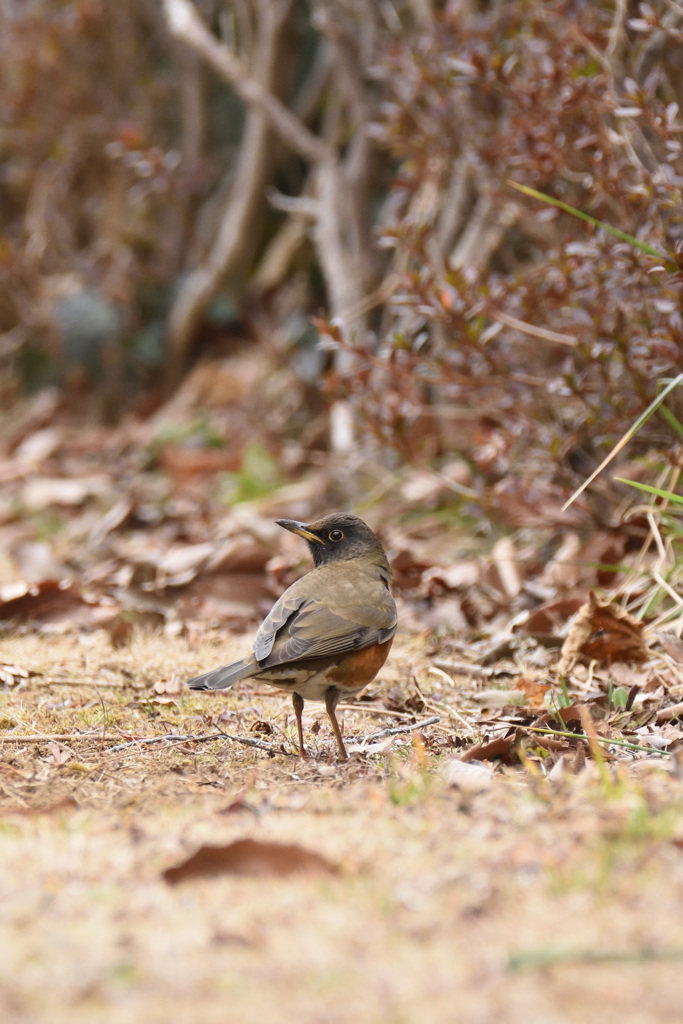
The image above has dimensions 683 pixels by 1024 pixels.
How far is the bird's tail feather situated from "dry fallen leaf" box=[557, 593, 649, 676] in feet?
4.33

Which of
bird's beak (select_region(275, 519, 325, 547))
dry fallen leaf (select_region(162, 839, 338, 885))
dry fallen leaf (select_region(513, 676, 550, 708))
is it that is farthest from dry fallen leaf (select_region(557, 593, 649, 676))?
dry fallen leaf (select_region(162, 839, 338, 885))

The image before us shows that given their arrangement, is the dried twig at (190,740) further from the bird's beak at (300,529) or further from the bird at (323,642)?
the bird's beak at (300,529)

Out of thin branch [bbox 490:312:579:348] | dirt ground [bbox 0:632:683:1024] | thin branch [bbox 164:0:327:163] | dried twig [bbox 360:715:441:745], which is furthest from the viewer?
thin branch [bbox 164:0:327:163]

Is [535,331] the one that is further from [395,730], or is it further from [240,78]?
[240,78]

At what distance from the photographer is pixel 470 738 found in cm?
334

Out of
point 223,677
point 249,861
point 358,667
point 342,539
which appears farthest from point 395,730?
point 249,861

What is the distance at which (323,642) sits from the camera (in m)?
3.21

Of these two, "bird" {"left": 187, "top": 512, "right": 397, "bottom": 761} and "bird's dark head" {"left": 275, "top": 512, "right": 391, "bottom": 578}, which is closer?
"bird" {"left": 187, "top": 512, "right": 397, "bottom": 761}

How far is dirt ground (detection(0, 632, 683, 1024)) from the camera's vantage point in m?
1.48

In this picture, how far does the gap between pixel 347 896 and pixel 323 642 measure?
141 centimetres

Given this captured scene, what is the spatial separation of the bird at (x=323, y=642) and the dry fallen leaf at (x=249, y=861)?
113cm

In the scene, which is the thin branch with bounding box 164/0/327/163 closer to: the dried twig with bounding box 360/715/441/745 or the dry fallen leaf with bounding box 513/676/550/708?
the dry fallen leaf with bounding box 513/676/550/708

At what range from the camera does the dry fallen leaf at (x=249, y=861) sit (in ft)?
6.33

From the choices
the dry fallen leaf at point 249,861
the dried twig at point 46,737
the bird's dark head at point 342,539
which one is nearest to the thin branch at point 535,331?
the bird's dark head at point 342,539
